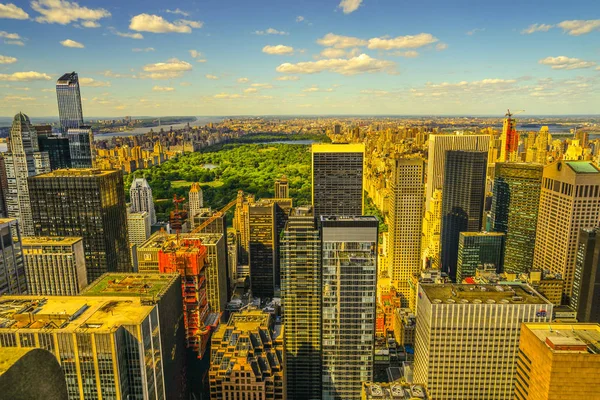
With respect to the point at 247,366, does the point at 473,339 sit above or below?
above

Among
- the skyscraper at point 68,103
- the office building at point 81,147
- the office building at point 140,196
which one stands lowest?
the office building at point 140,196

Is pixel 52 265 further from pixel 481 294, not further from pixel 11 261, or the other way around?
pixel 481 294

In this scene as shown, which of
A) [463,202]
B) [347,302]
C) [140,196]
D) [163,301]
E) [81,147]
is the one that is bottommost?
[347,302]

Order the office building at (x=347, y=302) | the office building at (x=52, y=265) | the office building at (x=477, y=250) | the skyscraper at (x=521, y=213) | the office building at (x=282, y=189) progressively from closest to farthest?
the office building at (x=347, y=302) < the office building at (x=52, y=265) < the skyscraper at (x=521, y=213) < the office building at (x=477, y=250) < the office building at (x=282, y=189)

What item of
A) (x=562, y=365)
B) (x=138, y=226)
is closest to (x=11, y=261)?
(x=562, y=365)

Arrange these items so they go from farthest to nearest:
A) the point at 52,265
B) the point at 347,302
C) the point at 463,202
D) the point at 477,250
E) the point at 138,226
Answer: the point at 138,226, the point at 463,202, the point at 477,250, the point at 52,265, the point at 347,302

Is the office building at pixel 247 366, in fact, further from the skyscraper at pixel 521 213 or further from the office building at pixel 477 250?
the skyscraper at pixel 521 213

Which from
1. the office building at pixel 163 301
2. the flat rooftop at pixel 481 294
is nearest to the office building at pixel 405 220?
the flat rooftop at pixel 481 294
